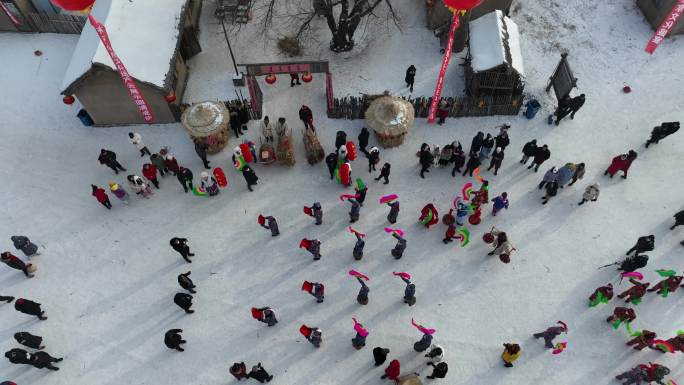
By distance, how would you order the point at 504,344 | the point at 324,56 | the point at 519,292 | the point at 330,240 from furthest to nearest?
1. the point at 324,56
2. the point at 330,240
3. the point at 519,292
4. the point at 504,344

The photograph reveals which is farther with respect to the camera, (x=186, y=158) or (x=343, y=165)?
(x=186, y=158)

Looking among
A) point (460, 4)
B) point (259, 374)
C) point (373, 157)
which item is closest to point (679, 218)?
point (460, 4)

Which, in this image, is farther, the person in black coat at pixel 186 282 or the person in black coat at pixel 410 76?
the person in black coat at pixel 410 76

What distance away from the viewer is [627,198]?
1548 cm

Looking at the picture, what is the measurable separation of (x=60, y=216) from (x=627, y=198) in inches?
723

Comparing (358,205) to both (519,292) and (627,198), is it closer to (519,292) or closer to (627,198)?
(519,292)

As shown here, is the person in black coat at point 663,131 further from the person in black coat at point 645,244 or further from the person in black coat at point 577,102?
the person in black coat at point 645,244

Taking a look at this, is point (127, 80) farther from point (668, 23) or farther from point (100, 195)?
point (668, 23)

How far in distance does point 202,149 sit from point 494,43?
1069 cm

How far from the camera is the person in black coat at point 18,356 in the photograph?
38.4ft

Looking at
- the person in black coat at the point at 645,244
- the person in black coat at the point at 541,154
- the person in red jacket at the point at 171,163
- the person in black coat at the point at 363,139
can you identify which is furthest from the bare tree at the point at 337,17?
the person in black coat at the point at 645,244

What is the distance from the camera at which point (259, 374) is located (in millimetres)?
11898

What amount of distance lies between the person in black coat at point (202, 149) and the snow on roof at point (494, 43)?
9569 mm

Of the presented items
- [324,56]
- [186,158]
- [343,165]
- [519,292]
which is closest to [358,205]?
[343,165]
